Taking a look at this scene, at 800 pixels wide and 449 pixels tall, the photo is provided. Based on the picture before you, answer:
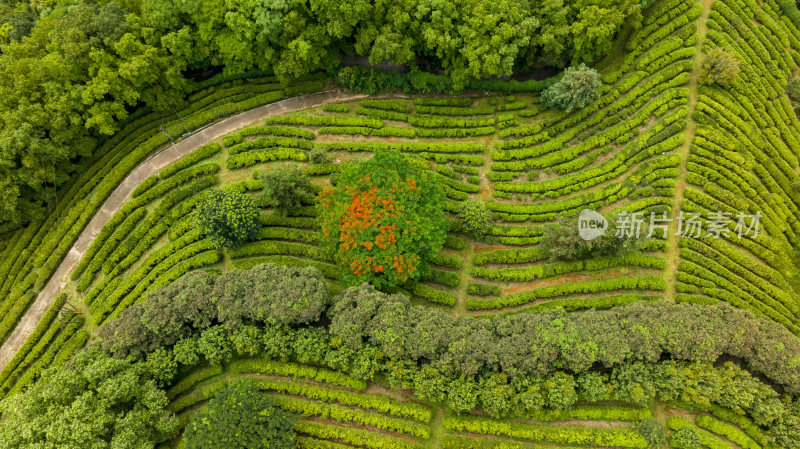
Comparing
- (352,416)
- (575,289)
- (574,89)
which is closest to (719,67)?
(574,89)

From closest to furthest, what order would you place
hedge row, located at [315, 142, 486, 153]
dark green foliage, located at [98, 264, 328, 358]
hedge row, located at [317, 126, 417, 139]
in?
dark green foliage, located at [98, 264, 328, 358]
hedge row, located at [315, 142, 486, 153]
hedge row, located at [317, 126, 417, 139]

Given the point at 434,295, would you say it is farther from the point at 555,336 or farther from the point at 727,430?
the point at 727,430

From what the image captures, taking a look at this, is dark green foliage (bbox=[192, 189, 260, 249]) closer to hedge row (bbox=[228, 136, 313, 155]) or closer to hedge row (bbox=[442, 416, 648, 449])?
hedge row (bbox=[228, 136, 313, 155])

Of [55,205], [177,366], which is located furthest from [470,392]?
[55,205]

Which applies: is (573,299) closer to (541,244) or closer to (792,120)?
(541,244)

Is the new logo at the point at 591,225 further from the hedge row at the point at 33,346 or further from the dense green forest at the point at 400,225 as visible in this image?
the hedge row at the point at 33,346

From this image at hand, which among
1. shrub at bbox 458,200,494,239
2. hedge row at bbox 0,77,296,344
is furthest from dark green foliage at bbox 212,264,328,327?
hedge row at bbox 0,77,296,344
